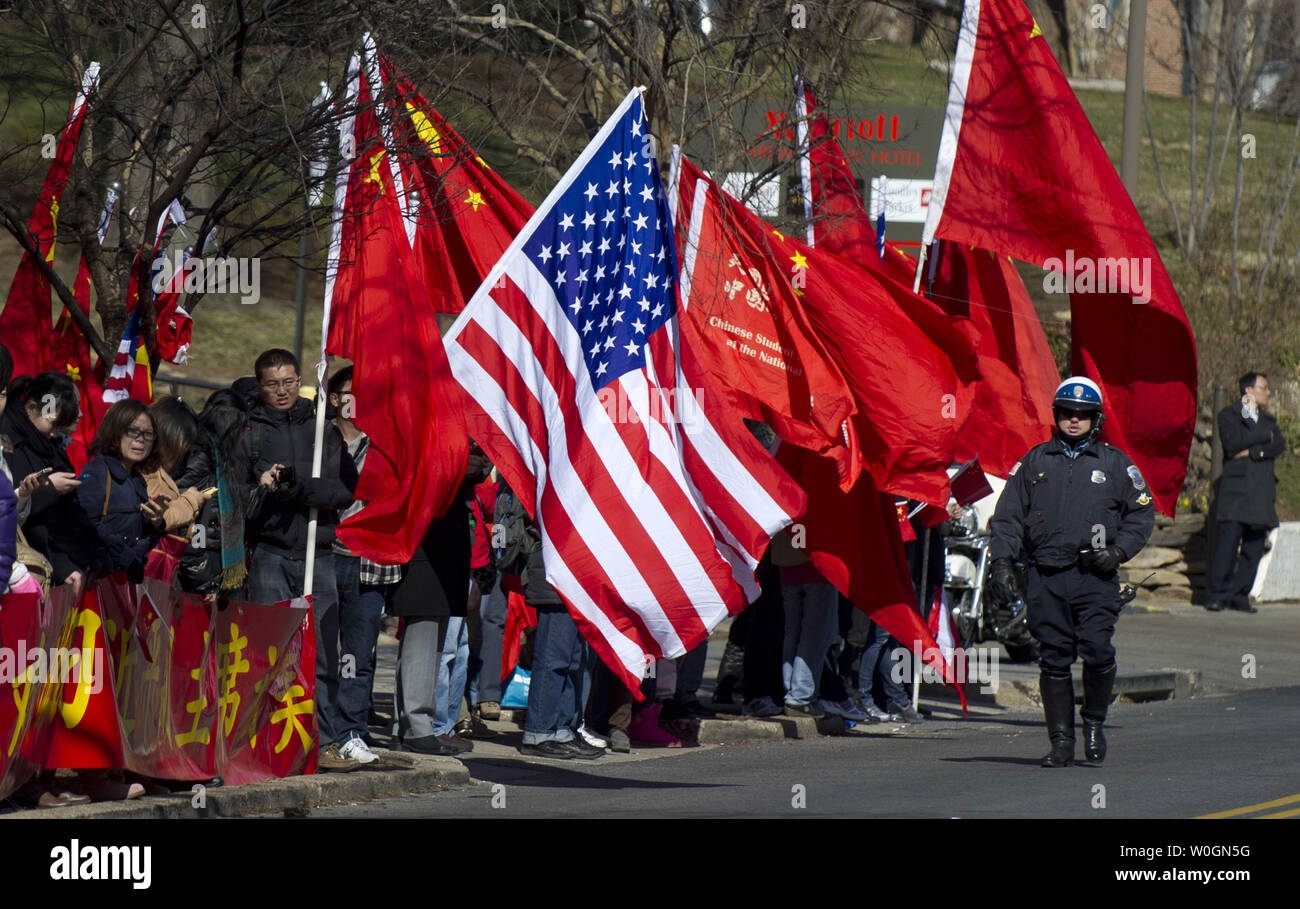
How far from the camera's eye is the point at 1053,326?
29312mm

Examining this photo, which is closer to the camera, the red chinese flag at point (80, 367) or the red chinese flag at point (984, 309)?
the red chinese flag at point (80, 367)

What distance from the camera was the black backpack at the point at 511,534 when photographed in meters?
11.4

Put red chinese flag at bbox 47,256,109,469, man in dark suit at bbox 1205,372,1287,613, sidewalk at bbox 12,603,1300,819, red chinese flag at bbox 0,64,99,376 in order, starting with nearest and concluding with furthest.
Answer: sidewalk at bbox 12,603,1300,819 → red chinese flag at bbox 0,64,99,376 → red chinese flag at bbox 47,256,109,469 → man in dark suit at bbox 1205,372,1287,613

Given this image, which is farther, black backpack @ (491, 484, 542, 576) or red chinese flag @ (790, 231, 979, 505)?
black backpack @ (491, 484, 542, 576)

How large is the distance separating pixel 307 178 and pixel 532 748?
348 cm

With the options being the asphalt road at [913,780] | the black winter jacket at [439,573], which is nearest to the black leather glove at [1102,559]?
the asphalt road at [913,780]

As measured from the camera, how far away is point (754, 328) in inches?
429

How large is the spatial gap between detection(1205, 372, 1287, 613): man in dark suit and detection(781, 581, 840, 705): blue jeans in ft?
30.7

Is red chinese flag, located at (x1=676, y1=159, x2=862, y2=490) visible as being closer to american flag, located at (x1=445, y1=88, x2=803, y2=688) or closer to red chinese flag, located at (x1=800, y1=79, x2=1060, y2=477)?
american flag, located at (x1=445, y1=88, x2=803, y2=688)

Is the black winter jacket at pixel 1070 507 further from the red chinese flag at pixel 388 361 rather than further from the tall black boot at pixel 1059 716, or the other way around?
the red chinese flag at pixel 388 361

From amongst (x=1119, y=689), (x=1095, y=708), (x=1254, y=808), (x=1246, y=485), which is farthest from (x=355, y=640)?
(x=1246, y=485)

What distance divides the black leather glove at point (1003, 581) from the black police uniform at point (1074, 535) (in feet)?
0.20

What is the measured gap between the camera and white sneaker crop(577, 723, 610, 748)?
11.1 meters

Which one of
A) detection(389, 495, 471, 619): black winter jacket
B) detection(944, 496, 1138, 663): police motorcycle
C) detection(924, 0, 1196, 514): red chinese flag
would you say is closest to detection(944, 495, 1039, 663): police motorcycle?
detection(944, 496, 1138, 663): police motorcycle
